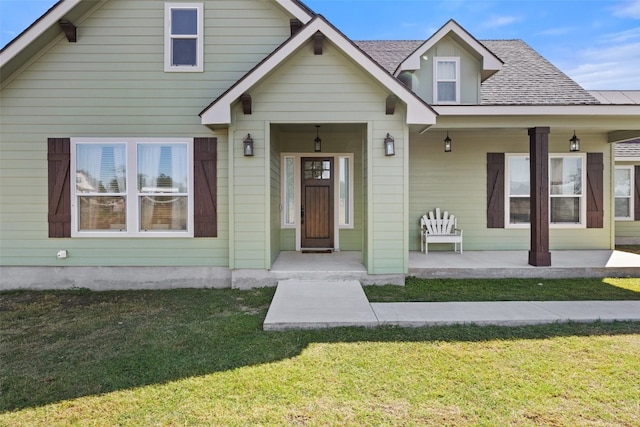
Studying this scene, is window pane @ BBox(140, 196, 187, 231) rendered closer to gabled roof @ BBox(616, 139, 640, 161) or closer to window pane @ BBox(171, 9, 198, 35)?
window pane @ BBox(171, 9, 198, 35)

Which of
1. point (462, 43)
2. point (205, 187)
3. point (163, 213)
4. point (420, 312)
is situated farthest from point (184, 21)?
point (420, 312)

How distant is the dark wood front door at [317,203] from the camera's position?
816 cm

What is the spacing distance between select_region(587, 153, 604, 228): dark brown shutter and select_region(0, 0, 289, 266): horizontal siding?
7.41 m

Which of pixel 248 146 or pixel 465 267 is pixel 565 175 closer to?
pixel 465 267

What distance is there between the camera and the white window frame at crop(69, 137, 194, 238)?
5.88 meters

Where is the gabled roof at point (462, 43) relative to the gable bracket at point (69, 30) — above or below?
above

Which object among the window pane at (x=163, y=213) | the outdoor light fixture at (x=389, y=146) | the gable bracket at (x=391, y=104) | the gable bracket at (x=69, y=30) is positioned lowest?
the window pane at (x=163, y=213)

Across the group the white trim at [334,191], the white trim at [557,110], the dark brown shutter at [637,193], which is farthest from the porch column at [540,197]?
the dark brown shutter at [637,193]

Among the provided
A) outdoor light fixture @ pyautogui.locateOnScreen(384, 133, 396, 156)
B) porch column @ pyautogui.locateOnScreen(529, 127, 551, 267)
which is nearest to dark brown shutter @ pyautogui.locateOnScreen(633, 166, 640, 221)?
porch column @ pyautogui.locateOnScreen(529, 127, 551, 267)

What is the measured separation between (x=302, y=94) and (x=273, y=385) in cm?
434

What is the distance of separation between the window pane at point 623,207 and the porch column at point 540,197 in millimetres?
6453

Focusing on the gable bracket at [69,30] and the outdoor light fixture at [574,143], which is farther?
the outdoor light fixture at [574,143]

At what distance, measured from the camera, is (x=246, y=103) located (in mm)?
5496

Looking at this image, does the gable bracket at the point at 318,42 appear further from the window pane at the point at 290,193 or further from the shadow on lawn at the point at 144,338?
the shadow on lawn at the point at 144,338
